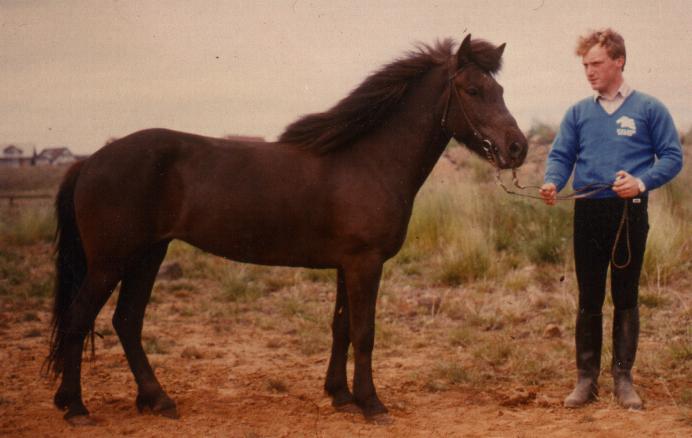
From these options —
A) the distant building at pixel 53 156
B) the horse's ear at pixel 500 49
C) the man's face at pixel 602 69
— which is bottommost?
the man's face at pixel 602 69

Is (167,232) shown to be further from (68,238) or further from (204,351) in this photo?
(204,351)

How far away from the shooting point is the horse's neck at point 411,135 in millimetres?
4820

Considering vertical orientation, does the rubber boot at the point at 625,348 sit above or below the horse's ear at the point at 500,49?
below

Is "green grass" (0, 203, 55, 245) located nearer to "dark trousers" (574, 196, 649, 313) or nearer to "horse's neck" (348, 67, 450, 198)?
"horse's neck" (348, 67, 450, 198)

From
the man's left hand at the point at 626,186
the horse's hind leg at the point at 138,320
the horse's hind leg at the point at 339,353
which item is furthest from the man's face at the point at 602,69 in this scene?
the horse's hind leg at the point at 138,320

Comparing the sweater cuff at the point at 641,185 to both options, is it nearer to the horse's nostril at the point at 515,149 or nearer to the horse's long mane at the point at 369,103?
the horse's nostril at the point at 515,149

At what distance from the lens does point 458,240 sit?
9789 millimetres

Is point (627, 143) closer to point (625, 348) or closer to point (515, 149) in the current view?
point (515, 149)

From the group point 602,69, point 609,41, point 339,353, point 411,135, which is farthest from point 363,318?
point 609,41

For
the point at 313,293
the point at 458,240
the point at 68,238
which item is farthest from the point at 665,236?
the point at 68,238

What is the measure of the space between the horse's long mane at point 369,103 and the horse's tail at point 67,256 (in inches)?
64.9

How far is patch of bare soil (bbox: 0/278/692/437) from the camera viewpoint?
14.8ft

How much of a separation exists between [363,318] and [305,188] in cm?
96

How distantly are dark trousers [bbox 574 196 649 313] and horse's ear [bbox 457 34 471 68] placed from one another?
124 centimetres
